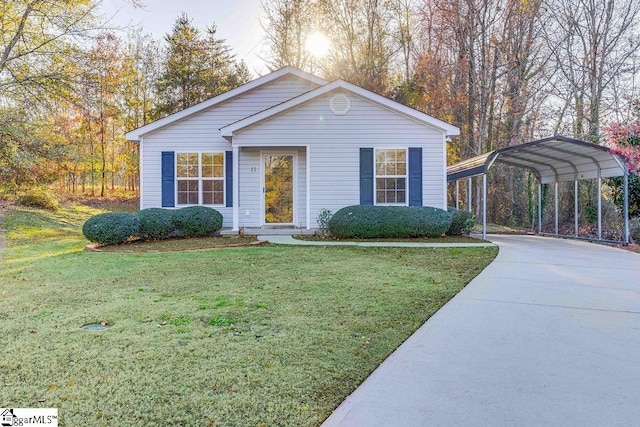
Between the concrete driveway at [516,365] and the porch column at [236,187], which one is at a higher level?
the porch column at [236,187]

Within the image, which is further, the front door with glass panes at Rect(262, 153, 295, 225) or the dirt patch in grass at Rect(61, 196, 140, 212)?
the dirt patch in grass at Rect(61, 196, 140, 212)

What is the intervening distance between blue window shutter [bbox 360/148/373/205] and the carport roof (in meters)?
2.86

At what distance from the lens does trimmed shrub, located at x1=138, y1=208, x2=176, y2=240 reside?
11.3m

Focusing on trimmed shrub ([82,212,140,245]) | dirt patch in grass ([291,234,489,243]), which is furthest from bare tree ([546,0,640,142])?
trimmed shrub ([82,212,140,245])

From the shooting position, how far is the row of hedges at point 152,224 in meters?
10.5

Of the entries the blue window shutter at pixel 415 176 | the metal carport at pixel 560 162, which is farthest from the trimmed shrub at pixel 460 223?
the blue window shutter at pixel 415 176

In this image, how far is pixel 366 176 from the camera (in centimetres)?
1210

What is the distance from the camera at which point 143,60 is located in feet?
91.1

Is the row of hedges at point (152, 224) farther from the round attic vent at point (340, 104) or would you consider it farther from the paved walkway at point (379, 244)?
the round attic vent at point (340, 104)

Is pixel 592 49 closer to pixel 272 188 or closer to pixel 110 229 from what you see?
pixel 272 188

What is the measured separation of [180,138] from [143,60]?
61.1 ft

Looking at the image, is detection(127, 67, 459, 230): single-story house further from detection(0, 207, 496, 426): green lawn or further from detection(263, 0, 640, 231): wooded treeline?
detection(263, 0, 640, 231): wooded treeline

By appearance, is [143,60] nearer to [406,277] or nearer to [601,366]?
[406,277]

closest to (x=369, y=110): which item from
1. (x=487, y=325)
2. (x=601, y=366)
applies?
(x=487, y=325)
